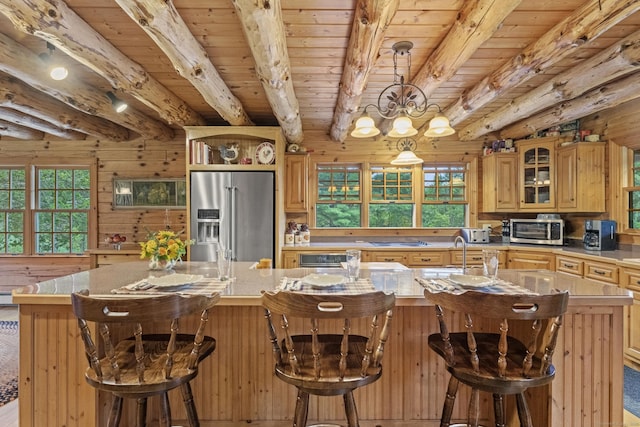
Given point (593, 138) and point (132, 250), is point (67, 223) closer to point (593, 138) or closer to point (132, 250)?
point (132, 250)

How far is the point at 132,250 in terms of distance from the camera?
14.6 feet

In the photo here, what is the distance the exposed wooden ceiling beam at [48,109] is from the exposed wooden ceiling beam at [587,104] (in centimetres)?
511

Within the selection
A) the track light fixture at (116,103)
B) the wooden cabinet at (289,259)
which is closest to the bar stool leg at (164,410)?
the wooden cabinet at (289,259)

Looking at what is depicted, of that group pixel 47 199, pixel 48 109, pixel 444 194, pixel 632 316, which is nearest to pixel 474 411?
pixel 632 316

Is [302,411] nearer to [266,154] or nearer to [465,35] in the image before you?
[465,35]

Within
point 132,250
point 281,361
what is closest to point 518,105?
point 281,361

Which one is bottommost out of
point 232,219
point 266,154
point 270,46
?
point 232,219

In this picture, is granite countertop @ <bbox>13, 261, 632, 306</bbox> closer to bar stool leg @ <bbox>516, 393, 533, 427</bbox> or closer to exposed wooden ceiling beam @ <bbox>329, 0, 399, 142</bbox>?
bar stool leg @ <bbox>516, 393, 533, 427</bbox>

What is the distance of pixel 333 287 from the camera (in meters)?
1.74

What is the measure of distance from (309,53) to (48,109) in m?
2.80

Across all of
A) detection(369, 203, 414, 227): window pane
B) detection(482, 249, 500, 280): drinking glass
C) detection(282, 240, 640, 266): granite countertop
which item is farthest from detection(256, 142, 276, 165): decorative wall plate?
detection(482, 249, 500, 280): drinking glass

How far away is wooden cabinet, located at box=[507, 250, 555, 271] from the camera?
3812 mm

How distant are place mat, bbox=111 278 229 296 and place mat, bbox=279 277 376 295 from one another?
1.05 ft

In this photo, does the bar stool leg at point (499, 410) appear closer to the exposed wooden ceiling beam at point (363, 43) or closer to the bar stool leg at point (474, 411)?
the bar stool leg at point (474, 411)
